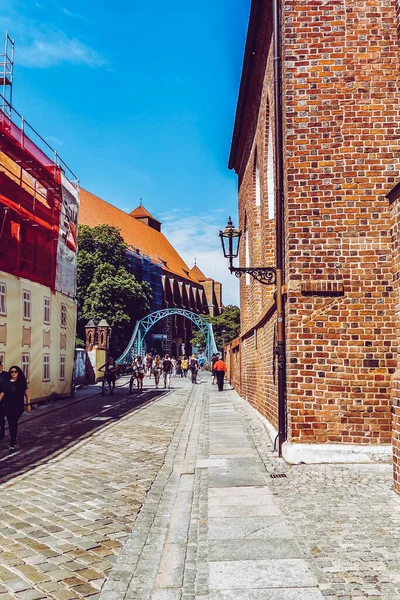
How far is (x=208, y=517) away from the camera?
17.4ft

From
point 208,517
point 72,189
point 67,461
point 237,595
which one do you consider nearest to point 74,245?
point 72,189

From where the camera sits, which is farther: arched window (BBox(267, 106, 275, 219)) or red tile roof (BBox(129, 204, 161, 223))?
red tile roof (BBox(129, 204, 161, 223))

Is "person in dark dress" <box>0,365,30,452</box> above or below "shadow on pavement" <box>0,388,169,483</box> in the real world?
above

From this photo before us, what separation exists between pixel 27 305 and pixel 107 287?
96.0 feet

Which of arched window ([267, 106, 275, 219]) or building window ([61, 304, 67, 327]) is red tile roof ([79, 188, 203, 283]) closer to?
building window ([61, 304, 67, 327])

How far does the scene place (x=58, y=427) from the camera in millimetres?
12812

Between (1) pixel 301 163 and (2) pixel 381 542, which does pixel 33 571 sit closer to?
(2) pixel 381 542

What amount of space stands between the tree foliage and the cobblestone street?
38.0m

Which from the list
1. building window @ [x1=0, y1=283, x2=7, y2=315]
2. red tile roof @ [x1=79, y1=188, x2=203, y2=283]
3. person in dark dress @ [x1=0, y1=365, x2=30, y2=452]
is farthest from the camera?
red tile roof @ [x1=79, y1=188, x2=203, y2=283]

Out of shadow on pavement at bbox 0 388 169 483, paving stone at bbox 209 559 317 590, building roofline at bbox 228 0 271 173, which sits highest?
building roofline at bbox 228 0 271 173

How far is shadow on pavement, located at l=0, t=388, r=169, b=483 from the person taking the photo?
28.6 ft

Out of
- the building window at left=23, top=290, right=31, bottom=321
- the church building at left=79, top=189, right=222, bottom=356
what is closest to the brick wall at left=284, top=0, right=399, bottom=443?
the building window at left=23, top=290, right=31, bottom=321

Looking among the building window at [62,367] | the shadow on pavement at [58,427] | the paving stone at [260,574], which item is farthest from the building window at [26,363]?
the paving stone at [260,574]

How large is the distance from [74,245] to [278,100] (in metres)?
16.6
